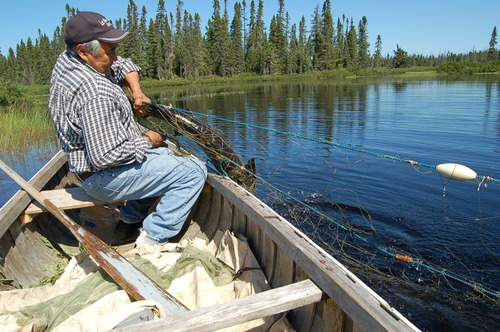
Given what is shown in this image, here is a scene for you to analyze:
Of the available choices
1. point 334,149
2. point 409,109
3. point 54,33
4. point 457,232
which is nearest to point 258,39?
point 54,33

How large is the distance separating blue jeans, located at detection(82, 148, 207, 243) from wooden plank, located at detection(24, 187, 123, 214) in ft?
1.03

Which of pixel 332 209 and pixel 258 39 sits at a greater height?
pixel 258 39

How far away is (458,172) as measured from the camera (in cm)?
262

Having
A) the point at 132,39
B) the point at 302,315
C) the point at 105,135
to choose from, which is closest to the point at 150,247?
the point at 105,135

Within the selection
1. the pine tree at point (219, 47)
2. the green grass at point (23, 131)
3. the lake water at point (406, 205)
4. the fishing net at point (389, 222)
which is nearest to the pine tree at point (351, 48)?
the pine tree at point (219, 47)

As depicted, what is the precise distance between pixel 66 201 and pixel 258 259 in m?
1.92

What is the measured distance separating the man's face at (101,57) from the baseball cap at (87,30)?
74mm

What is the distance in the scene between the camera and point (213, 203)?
13.3ft

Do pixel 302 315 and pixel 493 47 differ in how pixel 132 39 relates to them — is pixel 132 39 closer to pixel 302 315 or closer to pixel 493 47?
pixel 302 315

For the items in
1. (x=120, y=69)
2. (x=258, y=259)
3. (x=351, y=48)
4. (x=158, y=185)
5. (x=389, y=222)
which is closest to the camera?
(x=258, y=259)

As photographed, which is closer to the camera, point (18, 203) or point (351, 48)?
point (18, 203)

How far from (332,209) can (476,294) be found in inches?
105

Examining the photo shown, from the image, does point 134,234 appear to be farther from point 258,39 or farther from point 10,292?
Answer: point 258,39

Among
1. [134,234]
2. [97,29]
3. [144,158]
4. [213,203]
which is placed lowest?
[134,234]
